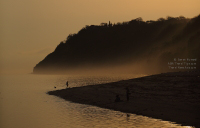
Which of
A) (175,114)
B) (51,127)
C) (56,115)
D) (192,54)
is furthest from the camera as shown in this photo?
(192,54)

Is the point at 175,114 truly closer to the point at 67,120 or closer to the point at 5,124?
the point at 67,120

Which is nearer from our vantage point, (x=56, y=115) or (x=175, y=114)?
(x=175, y=114)

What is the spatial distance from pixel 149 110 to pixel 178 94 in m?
9.87

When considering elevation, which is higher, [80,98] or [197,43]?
[197,43]

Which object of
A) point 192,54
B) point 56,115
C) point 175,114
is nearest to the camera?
point 175,114

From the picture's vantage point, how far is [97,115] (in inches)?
1326

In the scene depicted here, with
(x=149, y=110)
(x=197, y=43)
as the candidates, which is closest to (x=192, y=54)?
(x=197, y=43)

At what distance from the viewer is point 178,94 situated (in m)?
41.2

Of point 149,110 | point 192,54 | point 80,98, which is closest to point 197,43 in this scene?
point 192,54

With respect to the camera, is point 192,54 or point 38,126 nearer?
point 38,126

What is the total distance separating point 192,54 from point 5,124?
15412 cm

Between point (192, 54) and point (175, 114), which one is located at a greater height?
point (192, 54)

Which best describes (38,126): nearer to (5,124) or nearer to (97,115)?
(5,124)

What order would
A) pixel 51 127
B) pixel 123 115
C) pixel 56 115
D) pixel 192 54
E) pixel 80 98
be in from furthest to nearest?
pixel 192 54, pixel 80 98, pixel 56 115, pixel 123 115, pixel 51 127
